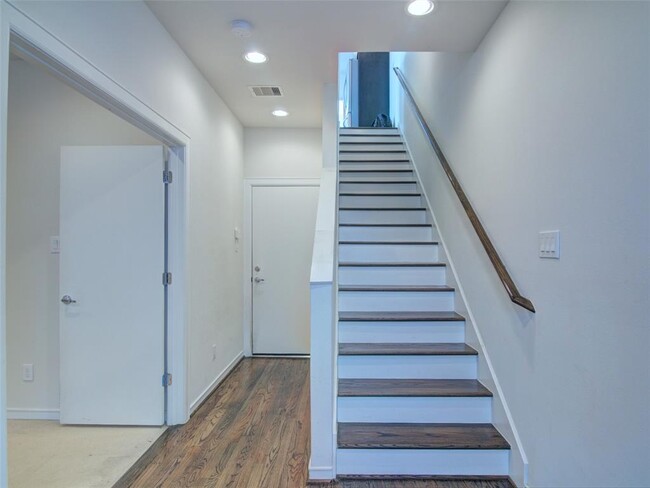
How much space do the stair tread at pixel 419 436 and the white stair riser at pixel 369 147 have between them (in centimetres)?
340

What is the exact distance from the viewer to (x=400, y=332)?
2.51 meters

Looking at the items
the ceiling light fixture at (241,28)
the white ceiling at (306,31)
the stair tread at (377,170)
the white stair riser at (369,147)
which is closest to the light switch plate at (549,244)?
the white ceiling at (306,31)

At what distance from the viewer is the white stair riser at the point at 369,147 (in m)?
4.72

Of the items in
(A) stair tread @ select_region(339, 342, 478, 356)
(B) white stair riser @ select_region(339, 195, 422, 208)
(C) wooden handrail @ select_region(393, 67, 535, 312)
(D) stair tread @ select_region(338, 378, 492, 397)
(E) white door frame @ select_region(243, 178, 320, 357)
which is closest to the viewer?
(C) wooden handrail @ select_region(393, 67, 535, 312)

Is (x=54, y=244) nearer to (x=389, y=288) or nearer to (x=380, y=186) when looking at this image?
(x=389, y=288)

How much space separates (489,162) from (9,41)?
226 cm

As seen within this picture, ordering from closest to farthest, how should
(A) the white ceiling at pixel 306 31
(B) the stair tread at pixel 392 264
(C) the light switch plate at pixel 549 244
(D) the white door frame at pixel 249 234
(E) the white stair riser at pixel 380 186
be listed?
(C) the light switch plate at pixel 549 244, (A) the white ceiling at pixel 306 31, (B) the stair tread at pixel 392 264, (E) the white stair riser at pixel 380 186, (D) the white door frame at pixel 249 234

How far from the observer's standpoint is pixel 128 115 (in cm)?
198

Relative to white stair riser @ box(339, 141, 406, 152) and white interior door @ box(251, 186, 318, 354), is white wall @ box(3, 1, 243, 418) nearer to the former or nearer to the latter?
white interior door @ box(251, 186, 318, 354)

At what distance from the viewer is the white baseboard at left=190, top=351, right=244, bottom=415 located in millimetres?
2748

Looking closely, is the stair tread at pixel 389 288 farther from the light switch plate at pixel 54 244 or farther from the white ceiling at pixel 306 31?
the light switch plate at pixel 54 244

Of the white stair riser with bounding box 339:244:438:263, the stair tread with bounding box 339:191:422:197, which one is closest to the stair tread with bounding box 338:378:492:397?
the white stair riser with bounding box 339:244:438:263

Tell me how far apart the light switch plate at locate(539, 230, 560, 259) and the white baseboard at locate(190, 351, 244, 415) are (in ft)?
8.09

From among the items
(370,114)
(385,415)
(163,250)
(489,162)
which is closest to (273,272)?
(163,250)
